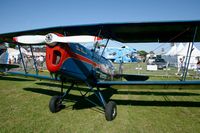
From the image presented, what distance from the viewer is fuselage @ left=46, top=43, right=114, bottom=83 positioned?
4.61 meters

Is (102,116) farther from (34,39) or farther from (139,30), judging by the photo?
(139,30)

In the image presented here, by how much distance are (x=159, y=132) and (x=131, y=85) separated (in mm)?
1776

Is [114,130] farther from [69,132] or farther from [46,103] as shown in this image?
[46,103]

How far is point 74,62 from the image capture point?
5.06 m

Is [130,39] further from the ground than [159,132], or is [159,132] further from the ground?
[130,39]

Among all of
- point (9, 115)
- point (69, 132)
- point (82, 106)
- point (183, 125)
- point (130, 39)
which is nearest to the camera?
point (69, 132)

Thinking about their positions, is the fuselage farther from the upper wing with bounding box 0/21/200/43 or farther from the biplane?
the upper wing with bounding box 0/21/200/43

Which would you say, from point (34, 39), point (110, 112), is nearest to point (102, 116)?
point (110, 112)

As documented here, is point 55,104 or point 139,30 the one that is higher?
point 139,30

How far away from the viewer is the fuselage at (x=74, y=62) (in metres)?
4.61

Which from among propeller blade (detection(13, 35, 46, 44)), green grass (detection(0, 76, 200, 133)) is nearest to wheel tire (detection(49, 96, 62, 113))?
green grass (detection(0, 76, 200, 133))

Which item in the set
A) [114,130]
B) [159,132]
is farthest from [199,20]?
[114,130]

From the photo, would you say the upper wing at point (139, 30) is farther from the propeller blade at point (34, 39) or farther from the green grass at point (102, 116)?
the green grass at point (102, 116)

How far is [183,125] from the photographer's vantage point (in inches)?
181
